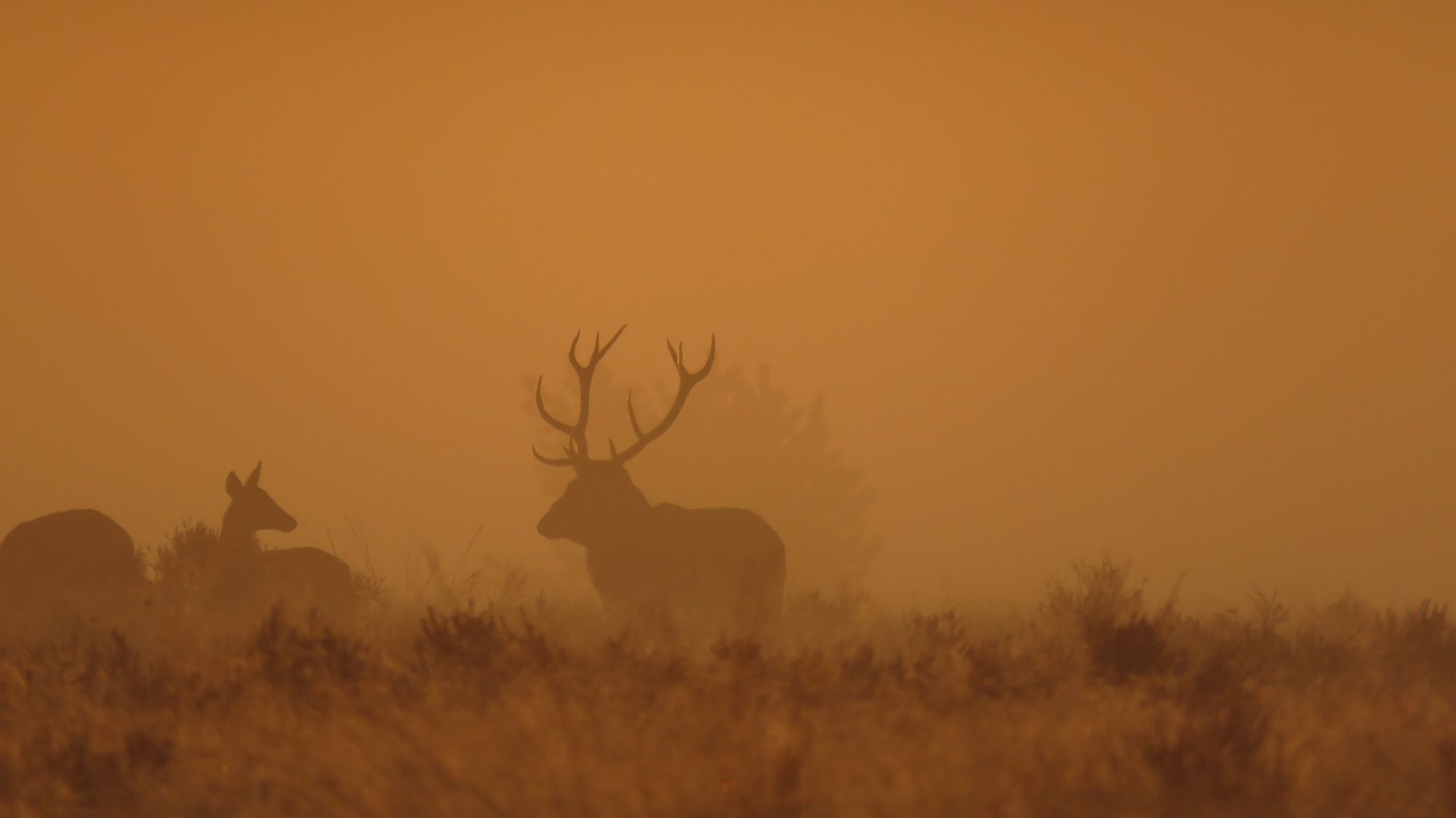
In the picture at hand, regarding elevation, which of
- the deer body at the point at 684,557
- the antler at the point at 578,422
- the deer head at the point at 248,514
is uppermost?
the antler at the point at 578,422

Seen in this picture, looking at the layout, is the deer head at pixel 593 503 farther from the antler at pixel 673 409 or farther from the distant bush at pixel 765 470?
the distant bush at pixel 765 470

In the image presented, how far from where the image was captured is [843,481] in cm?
2130

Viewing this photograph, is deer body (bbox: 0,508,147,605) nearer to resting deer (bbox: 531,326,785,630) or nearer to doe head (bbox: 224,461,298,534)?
doe head (bbox: 224,461,298,534)

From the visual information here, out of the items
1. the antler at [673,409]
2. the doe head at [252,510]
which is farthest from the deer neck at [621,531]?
the doe head at [252,510]

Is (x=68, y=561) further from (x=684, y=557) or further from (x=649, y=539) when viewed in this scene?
(x=684, y=557)

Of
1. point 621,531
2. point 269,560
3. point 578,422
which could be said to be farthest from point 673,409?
point 269,560

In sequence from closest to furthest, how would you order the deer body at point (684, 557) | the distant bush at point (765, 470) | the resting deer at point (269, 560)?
the resting deer at point (269, 560)
the deer body at point (684, 557)
the distant bush at point (765, 470)

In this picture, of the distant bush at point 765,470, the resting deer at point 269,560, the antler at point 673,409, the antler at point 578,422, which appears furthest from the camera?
the distant bush at point 765,470

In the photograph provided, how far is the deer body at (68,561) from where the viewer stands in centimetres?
1038

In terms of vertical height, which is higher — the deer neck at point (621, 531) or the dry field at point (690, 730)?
the deer neck at point (621, 531)

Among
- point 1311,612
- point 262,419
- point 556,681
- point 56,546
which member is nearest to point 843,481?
point 1311,612

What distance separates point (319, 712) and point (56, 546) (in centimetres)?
619

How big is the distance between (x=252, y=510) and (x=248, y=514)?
0.04 meters

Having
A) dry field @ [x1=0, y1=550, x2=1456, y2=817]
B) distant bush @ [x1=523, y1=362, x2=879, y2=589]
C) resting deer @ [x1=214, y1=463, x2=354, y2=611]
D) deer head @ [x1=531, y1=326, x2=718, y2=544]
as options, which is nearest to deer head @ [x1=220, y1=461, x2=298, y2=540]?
resting deer @ [x1=214, y1=463, x2=354, y2=611]
